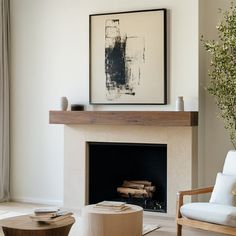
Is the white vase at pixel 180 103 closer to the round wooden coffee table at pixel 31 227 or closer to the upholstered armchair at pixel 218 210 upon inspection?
the upholstered armchair at pixel 218 210

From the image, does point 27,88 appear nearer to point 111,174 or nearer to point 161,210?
point 111,174

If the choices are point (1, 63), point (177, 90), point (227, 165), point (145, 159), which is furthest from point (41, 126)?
point (227, 165)

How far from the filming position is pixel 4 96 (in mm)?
6340

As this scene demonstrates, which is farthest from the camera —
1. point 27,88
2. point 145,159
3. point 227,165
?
point 27,88

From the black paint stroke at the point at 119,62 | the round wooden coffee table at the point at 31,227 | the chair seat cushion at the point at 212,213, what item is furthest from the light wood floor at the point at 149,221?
the black paint stroke at the point at 119,62

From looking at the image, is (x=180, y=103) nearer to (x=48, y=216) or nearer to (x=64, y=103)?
(x=64, y=103)

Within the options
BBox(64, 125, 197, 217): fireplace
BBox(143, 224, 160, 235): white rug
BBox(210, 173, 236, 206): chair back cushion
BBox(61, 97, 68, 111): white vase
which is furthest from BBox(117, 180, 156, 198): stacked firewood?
BBox(210, 173, 236, 206): chair back cushion

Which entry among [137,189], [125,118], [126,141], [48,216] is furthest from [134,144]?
[48,216]

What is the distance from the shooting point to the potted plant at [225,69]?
493cm

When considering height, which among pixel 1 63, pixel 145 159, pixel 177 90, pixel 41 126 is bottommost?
pixel 145 159

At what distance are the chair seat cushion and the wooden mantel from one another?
1246mm

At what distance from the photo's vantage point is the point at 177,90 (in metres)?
5.51

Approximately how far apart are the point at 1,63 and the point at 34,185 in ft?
5.28

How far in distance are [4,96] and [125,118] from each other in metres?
1.75
